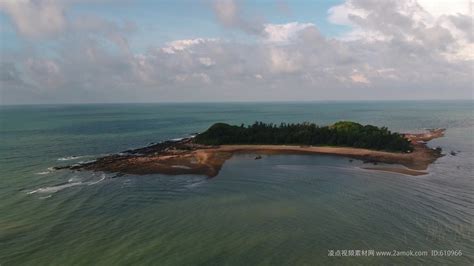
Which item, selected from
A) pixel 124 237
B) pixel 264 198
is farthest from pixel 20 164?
pixel 264 198

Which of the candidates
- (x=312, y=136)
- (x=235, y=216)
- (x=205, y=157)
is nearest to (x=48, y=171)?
(x=205, y=157)

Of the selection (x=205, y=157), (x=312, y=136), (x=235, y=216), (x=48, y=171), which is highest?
(x=312, y=136)

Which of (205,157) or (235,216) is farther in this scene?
(205,157)

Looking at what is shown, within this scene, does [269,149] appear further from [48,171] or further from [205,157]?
[48,171]

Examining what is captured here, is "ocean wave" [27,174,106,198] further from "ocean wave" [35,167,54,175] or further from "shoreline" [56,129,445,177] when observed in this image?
"ocean wave" [35,167,54,175]

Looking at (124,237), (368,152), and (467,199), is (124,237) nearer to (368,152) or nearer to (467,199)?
(467,199)

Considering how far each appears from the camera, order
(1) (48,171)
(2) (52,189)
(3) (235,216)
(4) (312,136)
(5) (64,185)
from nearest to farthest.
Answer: (3) (235,216)
(2) (52,189)
(5) (64,185)
(1) (48,171)
(4) (312,136)

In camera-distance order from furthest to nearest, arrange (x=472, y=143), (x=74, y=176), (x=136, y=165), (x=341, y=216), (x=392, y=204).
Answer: (x=472, y=143)
(x=136, y=165)
(x=74, y=176)
(x=392, y=204)
(x=341, y=216)

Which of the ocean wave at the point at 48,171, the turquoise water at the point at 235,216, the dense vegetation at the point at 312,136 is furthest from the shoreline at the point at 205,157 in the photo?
the turquoise water at the point at 235,216
